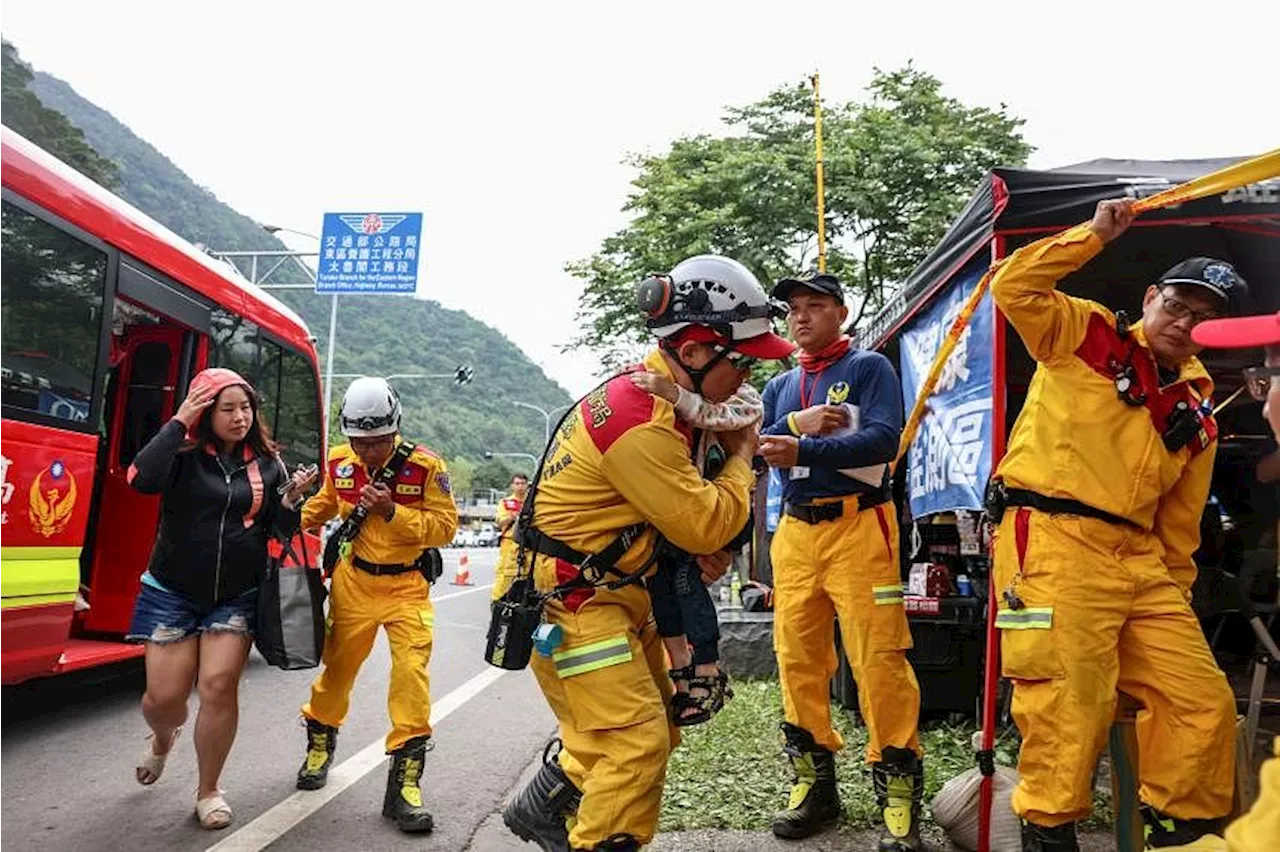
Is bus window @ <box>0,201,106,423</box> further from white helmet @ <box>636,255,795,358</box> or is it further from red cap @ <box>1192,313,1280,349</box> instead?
red cap @ <box>1192,313,1280,349</box>

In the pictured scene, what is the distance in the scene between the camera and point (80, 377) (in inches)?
204

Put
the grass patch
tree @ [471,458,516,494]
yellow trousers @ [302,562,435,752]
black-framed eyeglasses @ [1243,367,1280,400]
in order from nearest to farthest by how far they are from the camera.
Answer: black-framed eyeglasses @ [1243,367,1280,400] < the grass patch < yellow trousers @ [302,562,435,752] < tree @ [471,458,516,494]

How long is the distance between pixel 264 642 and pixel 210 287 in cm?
366

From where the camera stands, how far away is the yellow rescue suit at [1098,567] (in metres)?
2.76

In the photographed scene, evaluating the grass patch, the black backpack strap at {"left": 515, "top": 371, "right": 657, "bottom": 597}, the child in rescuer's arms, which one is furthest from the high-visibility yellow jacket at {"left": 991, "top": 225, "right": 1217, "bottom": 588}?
the grass patch

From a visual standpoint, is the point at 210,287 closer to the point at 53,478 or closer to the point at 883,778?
the point at 53,478

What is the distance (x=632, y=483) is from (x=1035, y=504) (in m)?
1.42

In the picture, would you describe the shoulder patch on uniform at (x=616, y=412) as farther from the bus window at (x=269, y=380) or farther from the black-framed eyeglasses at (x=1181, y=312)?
the bus window at (x=269, y=380)

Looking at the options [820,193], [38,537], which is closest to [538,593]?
[38,537]

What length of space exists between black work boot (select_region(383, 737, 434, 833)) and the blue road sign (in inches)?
727

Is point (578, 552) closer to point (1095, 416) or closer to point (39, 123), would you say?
point (1095, 416)

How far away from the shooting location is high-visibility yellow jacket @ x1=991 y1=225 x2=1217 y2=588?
115 inches

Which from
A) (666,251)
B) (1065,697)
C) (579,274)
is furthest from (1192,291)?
(579,274)

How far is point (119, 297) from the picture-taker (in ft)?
18.4
